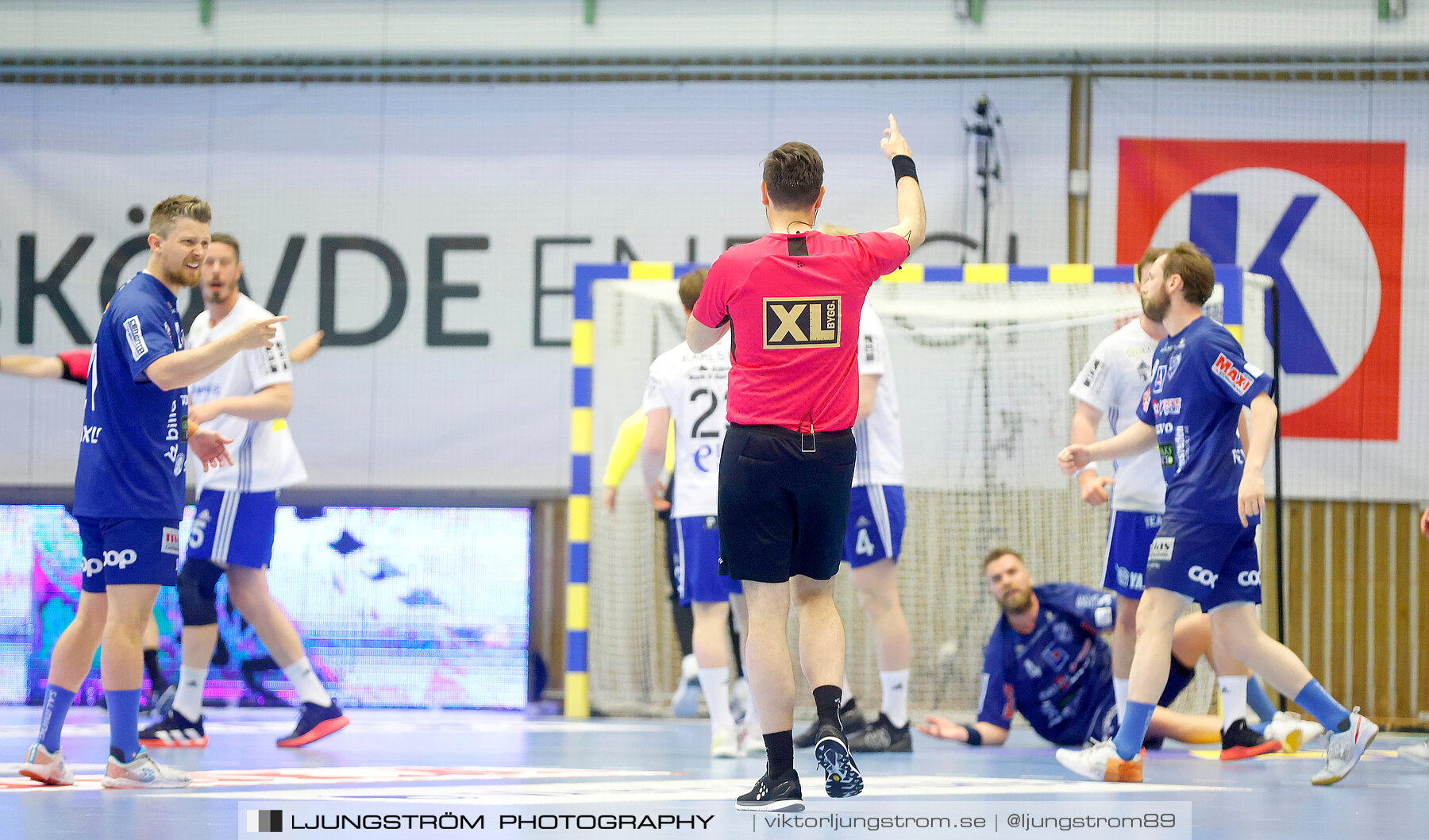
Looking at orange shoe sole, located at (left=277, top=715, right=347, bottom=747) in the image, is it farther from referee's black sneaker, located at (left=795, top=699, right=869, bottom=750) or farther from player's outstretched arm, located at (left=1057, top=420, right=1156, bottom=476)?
player's outstretched arm, located at (left=1057, top=420, right=1156, bottom=476)

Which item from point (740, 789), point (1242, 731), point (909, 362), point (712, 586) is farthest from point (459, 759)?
point (909, 362)

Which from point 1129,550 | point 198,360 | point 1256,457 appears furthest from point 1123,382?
point 198,360

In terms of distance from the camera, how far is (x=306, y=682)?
18.1 feet

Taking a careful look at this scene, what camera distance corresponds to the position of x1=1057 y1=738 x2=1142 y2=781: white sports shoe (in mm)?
4320

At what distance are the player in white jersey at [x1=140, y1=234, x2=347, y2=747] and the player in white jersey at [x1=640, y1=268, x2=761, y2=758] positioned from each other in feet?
5.18

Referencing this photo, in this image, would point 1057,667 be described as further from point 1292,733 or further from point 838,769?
point 838,769

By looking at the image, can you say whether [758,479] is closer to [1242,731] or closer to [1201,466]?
[1201,466]

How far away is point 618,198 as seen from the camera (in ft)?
30.0

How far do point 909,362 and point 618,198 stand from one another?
2.65 metres

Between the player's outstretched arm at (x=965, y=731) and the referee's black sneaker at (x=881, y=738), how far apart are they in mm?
427

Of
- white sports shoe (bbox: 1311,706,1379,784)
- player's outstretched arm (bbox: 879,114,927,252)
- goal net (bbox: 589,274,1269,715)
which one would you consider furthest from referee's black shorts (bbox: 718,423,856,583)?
goal net (bbox: 589,274,1269,715)

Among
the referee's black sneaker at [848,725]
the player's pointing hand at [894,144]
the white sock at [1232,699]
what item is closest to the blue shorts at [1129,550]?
the white sock at [1232,699]

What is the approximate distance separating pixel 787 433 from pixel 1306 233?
683 centimetres

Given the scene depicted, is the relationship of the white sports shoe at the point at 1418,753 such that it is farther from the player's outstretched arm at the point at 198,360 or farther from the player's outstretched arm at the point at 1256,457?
the player's outstretched arm at the point at 198,360
